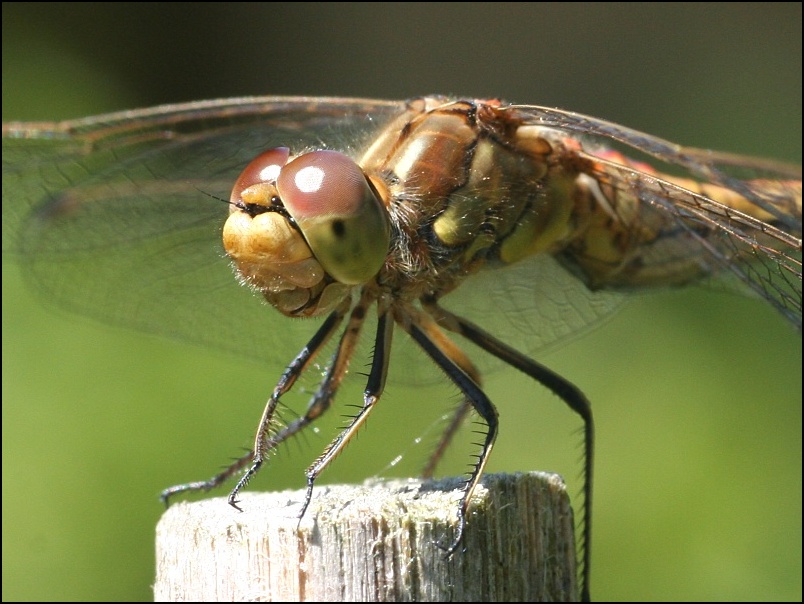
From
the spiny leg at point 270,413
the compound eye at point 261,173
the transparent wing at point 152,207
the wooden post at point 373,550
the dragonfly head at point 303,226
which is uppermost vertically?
the transparent wing at point 152,207

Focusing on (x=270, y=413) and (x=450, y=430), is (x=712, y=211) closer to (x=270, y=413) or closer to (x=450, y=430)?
(x=450, y=430)

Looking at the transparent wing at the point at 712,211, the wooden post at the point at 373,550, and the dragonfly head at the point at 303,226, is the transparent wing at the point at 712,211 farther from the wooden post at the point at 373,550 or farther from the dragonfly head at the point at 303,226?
the wooden post at the point at 373,550

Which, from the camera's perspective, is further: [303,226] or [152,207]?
[152,207]

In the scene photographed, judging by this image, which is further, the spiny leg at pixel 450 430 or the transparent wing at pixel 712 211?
the spiny leg at pixel 450 430

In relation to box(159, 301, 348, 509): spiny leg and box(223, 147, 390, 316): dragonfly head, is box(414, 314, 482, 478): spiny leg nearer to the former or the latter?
box(159, 301, 348, 509): spiny leg

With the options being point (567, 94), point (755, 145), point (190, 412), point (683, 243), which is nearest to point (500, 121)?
point (683, 243)

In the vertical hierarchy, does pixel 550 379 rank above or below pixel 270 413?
above

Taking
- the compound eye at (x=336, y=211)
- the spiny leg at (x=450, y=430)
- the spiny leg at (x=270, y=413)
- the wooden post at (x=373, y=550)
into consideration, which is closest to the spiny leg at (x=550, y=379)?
the spiny leg at (x=450, y=430)

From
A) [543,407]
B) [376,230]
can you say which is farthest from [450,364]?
[543,407]
